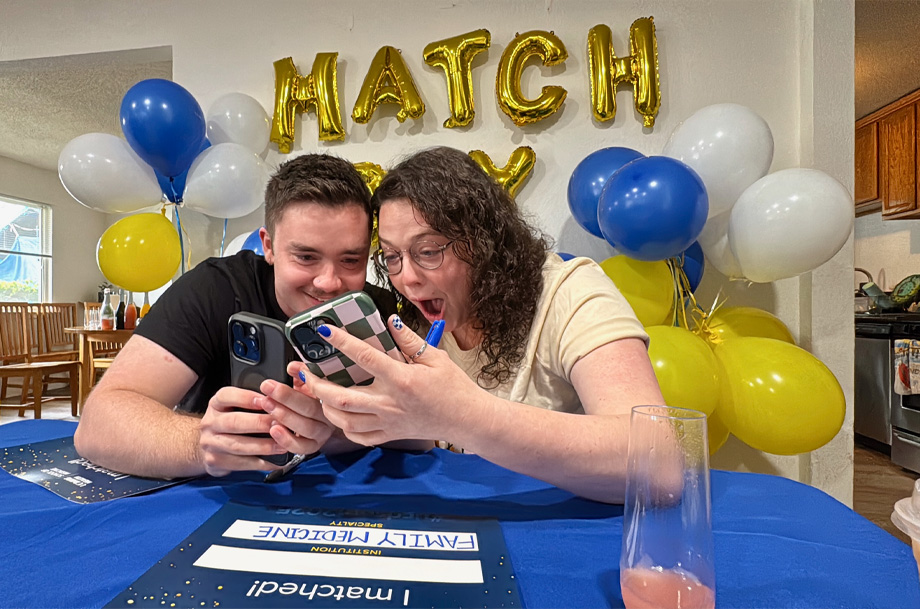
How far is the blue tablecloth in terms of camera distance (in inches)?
21.6

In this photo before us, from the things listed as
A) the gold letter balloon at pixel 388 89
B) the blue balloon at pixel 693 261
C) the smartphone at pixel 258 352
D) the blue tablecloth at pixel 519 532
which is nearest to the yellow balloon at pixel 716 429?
the blue balloon at pixel 693 261

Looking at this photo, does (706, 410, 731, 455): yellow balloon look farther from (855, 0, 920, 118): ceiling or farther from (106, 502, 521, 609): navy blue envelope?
(855, 0, 920, 118): ceiling

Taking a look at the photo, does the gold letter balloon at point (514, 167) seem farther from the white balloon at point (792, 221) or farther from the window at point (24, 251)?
the window at point (24, 251)

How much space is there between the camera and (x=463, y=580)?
0.56 m

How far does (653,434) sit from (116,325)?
16.7 feet

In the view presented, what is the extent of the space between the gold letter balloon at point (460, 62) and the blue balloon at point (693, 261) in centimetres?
112

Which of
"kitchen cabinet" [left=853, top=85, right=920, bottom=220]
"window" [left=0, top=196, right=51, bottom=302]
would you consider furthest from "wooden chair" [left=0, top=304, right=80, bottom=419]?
"kitchen cabinet" [left=853, top=85, right=920, bottom=220]

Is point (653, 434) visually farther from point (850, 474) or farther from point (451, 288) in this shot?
point (850, 474)

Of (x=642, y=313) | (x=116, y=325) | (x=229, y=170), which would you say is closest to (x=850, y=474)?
(x=642, y=313)

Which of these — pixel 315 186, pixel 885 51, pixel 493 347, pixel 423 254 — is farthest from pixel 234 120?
pixel 885 51

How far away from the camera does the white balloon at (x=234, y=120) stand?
2.42 meters

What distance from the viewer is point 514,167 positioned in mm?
2371

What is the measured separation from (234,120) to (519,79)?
130 centimetres

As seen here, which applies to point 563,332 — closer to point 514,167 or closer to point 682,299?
point 682,299
